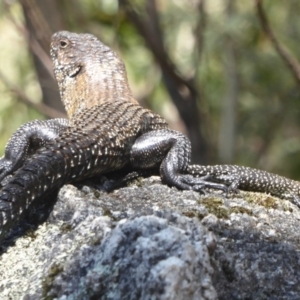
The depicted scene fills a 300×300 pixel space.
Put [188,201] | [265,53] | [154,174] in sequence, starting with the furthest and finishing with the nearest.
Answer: [265,53], [154,174], [188,201]

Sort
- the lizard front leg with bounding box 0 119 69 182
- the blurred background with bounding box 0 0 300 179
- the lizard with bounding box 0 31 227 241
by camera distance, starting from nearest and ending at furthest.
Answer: the lizard with bounding box 0 31 227 241 → the lizard front leg with bounding box 0 119 69 182 → the blurred background with bounding box 0 0 300 179

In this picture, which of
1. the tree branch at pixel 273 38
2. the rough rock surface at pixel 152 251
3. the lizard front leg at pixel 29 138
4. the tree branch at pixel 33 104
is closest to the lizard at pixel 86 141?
the lizard front leg at pixel 29 138

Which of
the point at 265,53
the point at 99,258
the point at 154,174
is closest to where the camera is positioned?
the point at 99,258

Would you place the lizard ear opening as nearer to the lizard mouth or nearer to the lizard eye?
the lizard eye

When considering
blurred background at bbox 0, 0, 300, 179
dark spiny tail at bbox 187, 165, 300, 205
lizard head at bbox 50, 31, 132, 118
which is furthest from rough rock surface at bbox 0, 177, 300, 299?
blurred background at bbox 0, 0, 300, 179

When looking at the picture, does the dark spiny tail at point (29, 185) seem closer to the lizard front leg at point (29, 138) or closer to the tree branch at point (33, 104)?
the lizard front leg at point (29, 138)

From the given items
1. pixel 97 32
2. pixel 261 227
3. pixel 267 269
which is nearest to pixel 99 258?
pixel 267 269

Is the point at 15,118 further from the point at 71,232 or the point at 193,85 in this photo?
the point at 71,232
